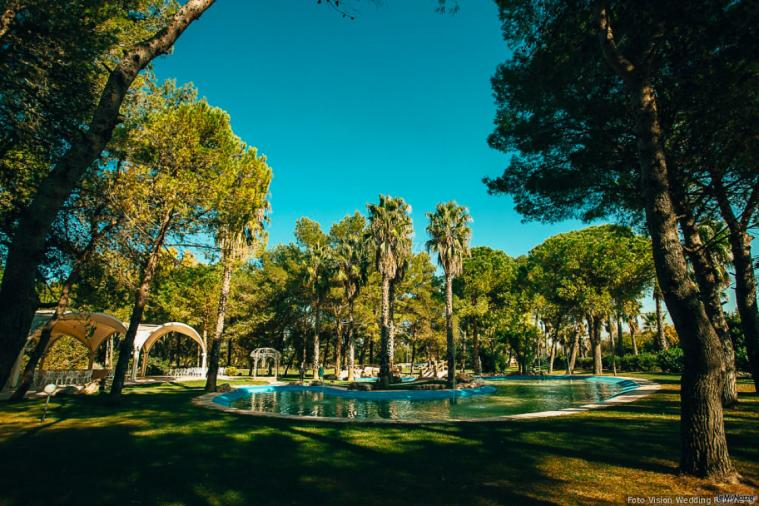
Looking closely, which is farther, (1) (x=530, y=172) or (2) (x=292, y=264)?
(2) (x=292, y=264)

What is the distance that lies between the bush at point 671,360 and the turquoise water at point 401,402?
5.47 m

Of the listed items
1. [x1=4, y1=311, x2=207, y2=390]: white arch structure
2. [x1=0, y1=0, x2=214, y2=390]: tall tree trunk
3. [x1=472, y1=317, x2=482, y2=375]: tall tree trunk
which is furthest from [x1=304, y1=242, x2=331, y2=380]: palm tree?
[x1=0, y1=0, x2=214, y2=390]: tall tree trunk

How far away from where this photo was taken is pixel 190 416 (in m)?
10.6

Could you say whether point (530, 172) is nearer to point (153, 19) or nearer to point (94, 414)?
point (153, 19)

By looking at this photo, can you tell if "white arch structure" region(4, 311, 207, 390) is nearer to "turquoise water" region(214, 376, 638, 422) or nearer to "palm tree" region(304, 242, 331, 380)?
"turquoise water" region(214, 376, 638, 422)

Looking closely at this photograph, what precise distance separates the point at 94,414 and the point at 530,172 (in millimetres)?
15378

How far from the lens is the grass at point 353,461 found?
187 inches

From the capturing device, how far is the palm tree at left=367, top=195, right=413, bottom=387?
25.5 meters

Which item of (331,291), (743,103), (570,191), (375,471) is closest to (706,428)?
(375,471)

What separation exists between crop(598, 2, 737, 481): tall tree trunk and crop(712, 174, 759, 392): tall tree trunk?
674 cm

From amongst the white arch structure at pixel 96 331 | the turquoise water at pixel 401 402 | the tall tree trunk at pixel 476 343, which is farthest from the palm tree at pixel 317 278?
the tall tree trunk at pixel 476 343

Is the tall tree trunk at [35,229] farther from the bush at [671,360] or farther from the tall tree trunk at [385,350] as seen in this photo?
the bush at [671,360]

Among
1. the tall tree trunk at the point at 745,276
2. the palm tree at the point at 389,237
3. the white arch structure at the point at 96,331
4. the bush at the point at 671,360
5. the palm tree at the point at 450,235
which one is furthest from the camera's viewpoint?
the palm tree at the point at 450,235

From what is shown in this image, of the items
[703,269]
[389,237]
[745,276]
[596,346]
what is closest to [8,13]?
[703,269]
